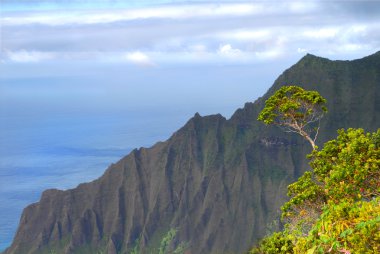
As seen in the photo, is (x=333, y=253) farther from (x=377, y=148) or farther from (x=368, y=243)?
(x=377, y=148)

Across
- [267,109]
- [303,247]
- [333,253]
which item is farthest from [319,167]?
[333,253]

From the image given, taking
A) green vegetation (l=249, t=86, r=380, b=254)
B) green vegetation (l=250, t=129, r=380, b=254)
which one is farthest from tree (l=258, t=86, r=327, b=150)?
green vegetation (l=250, t=129, r=380, b=254)

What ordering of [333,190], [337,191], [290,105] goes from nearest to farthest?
[337,191]
[333,190]
[290,105]

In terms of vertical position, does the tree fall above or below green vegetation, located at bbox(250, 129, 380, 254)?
above

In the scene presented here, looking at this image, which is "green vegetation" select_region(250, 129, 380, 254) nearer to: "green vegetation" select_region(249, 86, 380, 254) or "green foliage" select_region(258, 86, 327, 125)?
"green vegetation" select_region(249, 86, 380, 254)

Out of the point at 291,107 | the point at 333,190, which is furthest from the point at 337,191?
the point at 291,107

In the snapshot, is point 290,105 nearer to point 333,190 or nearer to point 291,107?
point 291,107

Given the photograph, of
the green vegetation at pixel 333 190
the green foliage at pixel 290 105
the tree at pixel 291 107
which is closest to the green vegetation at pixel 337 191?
the green vegetation at pixel 333 190

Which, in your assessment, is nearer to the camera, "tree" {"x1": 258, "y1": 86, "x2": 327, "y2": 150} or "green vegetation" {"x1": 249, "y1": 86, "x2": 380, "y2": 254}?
"green vegetation" {"x1": 249, "y1": 86, "x2": 380, "y2": 254}

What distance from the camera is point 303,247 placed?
22.0 m

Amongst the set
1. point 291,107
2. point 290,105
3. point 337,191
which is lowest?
point 337,191

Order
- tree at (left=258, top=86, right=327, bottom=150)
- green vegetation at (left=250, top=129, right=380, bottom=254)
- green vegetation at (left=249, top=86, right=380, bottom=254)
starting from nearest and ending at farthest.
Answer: green vegetation at (left=249, top=86, right=380, bottom=254), green vegetation at (left=250, top=129, right=380, bottom=254), tree at (left=258, top=86, right=327, bottom=150)

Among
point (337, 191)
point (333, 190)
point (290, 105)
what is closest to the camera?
point (337, 191)

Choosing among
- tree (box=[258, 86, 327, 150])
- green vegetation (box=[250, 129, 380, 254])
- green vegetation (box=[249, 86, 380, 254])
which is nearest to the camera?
green vegetation (box=[249, 86, 380, 254])
